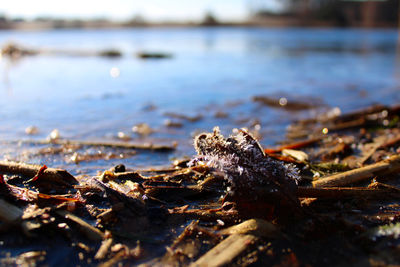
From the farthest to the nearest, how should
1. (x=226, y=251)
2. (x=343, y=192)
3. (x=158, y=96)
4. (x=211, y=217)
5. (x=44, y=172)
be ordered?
(x=158, y=96) < (x=44, y=172) < (x=343, y=192) < (x=211, y=217) < (x=226, y=251)

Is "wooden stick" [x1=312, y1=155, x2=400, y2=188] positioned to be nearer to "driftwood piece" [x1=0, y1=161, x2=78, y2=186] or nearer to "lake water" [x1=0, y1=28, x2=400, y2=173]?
"lake water" [x1=0, y1=28, x2=400, y2=173]

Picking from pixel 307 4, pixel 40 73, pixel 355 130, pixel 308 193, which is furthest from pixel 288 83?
pixel 307 4

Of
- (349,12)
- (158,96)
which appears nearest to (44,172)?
(158,96)

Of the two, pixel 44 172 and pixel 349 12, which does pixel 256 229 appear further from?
pixel 349 12

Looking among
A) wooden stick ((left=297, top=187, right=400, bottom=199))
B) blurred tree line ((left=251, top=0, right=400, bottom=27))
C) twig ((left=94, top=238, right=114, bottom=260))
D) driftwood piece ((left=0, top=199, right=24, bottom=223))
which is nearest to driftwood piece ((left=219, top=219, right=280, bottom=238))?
wooden stick ((left=297, top=187, right=400, bottom=199))

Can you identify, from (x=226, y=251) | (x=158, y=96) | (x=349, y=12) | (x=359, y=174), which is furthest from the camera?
(x=349, y=12)

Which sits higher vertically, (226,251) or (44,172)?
(44,172)
